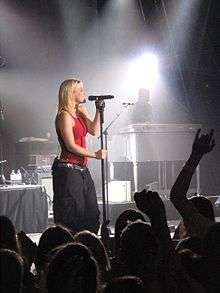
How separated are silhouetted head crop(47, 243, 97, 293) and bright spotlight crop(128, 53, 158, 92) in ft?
34.2

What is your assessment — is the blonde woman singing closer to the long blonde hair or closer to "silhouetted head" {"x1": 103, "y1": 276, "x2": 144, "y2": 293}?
the long blonde hair

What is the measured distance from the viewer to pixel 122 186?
889 cm

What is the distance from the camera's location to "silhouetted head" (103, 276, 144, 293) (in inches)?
73.0

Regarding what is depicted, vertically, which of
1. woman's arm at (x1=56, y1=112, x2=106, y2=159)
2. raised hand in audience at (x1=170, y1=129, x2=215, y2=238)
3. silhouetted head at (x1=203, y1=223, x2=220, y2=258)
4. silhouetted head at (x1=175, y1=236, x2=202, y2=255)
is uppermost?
woman's arm at (x1=56, y1=112, x2=106, y2=159)

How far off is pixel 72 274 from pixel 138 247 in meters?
0.55

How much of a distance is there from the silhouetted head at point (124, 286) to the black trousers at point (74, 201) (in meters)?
2.55

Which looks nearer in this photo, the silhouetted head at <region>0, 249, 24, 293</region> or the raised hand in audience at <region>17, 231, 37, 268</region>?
the silhouetted head at <region>0, 249, 24, 293</region>

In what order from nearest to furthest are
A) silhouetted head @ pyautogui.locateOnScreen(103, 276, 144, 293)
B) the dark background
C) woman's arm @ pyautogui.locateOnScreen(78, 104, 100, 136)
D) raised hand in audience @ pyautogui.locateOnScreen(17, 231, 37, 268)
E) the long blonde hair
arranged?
1. silhouetted head @ pyautogui.locateOnScreen(103, 276, 144, 293)
2. raised hand in audience @ pyautogui.locateOnScreen(17, 231, 37, 268)
3. the long blonde hair
4. woman's arm @ pyautogui.locateOnScreen(78, 104, 100, 136)
5. the dark background

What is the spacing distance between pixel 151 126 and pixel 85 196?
5204 mm

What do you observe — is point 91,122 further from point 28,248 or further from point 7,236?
point 7,236

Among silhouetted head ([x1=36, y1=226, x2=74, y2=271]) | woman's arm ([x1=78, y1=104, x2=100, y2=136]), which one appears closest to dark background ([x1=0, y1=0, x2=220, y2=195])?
woman's arm ([x1=78, y1=104, x2=100, y2=136])

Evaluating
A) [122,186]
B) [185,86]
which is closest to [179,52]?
[185,86]

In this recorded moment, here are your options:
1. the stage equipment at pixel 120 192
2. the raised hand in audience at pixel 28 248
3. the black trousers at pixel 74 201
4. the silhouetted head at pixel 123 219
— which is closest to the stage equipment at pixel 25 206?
the stage equipment at pixel 120 192

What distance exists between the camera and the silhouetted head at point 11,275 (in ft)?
6.57
